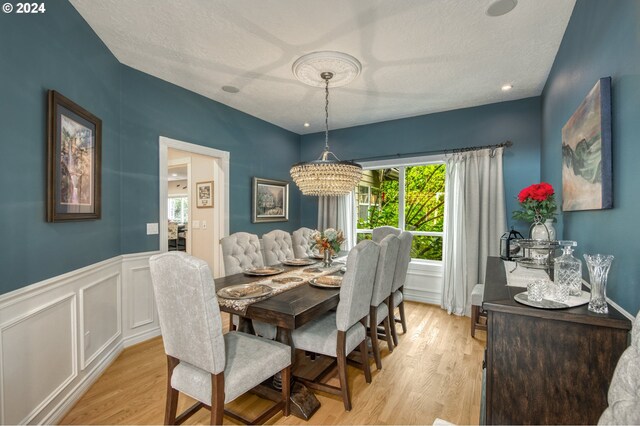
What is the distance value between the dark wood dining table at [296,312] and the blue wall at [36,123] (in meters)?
1.07

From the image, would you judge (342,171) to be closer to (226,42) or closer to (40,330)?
(226,42)

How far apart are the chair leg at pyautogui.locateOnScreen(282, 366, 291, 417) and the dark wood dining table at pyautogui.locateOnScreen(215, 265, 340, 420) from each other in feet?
0.18

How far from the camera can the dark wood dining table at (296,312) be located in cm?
173

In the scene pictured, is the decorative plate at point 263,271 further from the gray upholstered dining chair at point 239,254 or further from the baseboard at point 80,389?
the baseboard at point 80,389

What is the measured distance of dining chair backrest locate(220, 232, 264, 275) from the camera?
282cm

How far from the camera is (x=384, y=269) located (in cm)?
242

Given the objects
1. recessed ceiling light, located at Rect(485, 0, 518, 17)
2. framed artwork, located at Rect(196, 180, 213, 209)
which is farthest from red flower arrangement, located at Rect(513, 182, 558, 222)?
framed artwork, located at Rect(196, 180, 213, 209)

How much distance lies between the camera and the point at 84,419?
186cm

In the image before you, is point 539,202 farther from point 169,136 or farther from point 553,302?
point 169,136

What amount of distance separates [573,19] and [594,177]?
4.17 feet

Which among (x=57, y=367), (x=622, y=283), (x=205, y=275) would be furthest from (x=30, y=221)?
(x=622, y=283)

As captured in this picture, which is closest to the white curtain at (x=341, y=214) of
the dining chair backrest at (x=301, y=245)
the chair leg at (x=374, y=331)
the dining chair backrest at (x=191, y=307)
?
the dining chair backrest at (x=301, y=245)

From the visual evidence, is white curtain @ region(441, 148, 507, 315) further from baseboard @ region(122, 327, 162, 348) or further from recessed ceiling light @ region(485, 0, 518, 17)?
baseboard @ region(122, 327, 162, 348)

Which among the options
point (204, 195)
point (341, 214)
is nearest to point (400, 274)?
point (341, 214)
